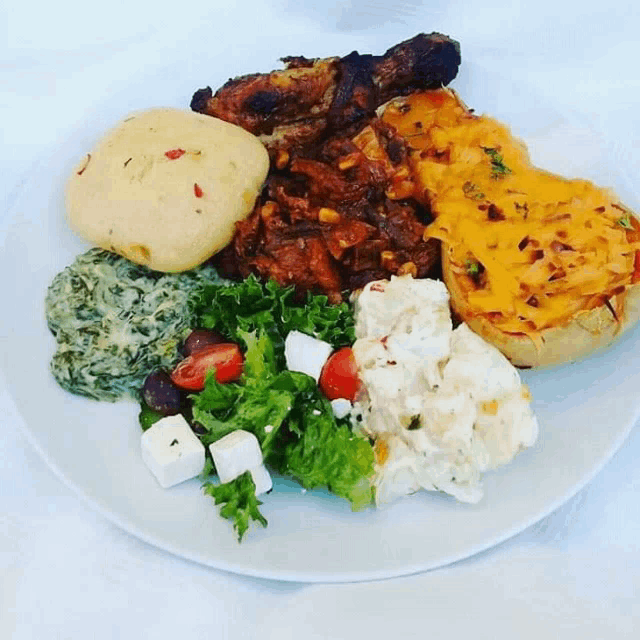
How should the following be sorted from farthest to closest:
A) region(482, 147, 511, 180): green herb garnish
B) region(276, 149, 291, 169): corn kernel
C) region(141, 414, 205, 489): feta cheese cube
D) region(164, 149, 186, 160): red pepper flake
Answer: region(276, 149, 291, 169): corn kernel < region(164, 149, 186, 160): red pepper flake < region(482, 147, 511, 180): green herb garnish < region(141, 414, 205, 489): feta cheese cube

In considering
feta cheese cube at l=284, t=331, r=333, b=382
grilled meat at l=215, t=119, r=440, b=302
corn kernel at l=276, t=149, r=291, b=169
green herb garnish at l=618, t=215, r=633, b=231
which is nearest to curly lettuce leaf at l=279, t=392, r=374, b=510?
feta cheese cube at l=284, t=331, r=333, b=382

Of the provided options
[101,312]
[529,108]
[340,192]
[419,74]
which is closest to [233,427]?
[101,312]

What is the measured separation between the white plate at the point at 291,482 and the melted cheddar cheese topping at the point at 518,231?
12.8 inches

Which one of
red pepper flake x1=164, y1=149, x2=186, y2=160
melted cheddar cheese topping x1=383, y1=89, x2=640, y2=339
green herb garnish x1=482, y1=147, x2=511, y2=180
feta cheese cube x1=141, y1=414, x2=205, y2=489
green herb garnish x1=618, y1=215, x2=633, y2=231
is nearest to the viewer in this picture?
feta cheese cube x1=141, y1=414, x2=205, y2=489

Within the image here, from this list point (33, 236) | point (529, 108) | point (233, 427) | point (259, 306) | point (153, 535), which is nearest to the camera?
point (153, 535)

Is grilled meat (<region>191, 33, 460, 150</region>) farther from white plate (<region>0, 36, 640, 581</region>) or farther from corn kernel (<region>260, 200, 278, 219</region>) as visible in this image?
white plate (<region>0, 36, 640, 581</region>)

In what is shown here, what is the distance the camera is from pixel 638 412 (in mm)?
3248

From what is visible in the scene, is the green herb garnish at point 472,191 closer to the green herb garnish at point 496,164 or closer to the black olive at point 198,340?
the green herb garnish at point 496,164

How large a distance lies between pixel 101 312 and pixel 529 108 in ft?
6.49

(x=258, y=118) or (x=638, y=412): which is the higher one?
(x=258, y=118)

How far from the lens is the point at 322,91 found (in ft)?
12.6

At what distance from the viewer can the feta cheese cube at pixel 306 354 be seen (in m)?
3.25

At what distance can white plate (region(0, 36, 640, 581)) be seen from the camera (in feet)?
9.61

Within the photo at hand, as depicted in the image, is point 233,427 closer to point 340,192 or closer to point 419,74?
point 340,192
